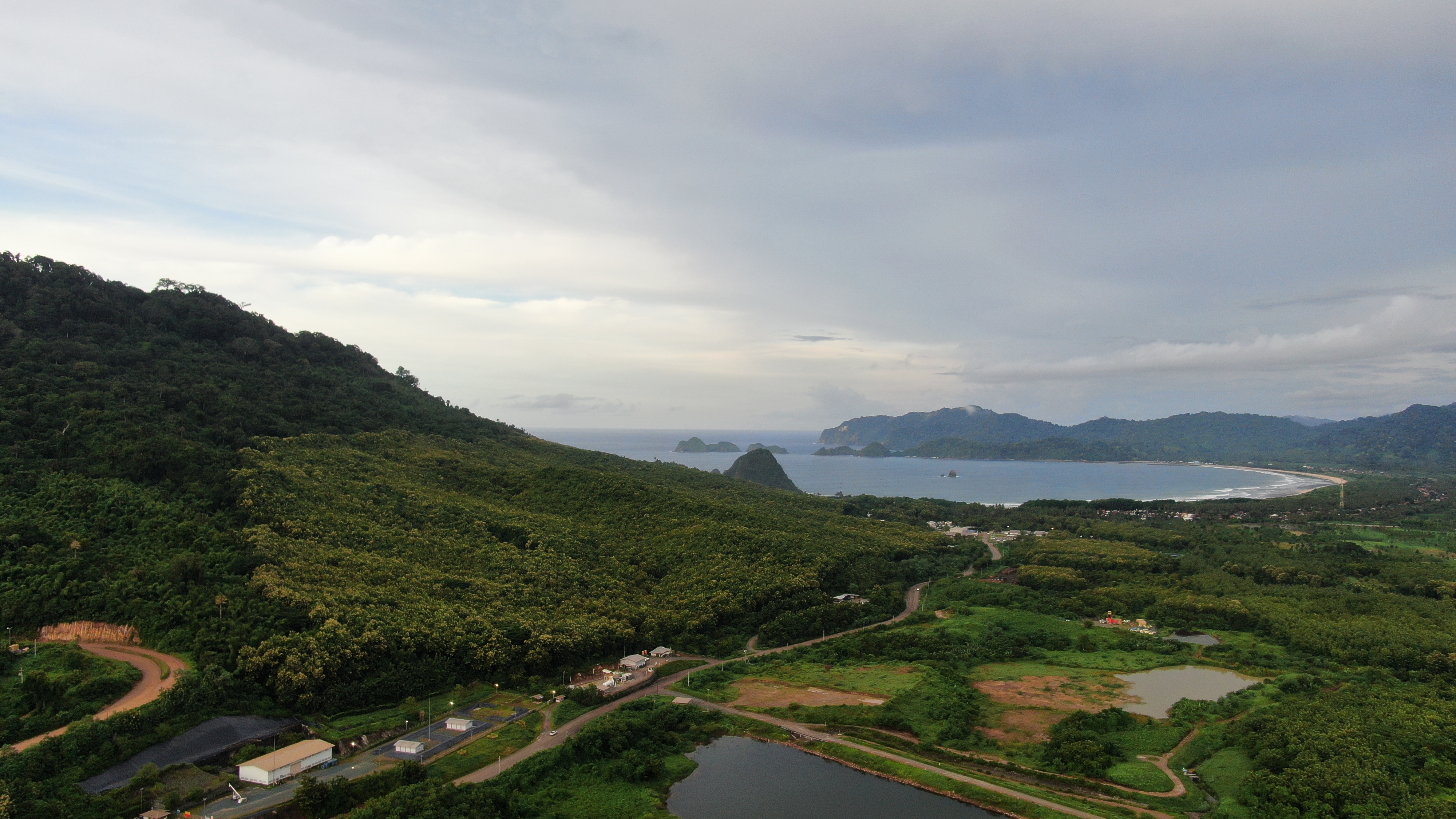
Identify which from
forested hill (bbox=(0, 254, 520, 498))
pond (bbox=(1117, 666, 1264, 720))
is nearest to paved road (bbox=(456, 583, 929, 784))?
pond (bbox=(1117, 666, 1264, 720))

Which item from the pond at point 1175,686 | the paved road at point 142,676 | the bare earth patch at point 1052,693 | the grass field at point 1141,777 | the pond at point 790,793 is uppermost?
the paved road at point 142,676

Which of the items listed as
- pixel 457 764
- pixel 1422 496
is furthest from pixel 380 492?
pixel 1422 496

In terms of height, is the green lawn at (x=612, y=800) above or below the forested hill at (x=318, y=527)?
below

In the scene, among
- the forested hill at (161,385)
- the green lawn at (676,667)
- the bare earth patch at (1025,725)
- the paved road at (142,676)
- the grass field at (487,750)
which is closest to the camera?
the paved road at (142,676)

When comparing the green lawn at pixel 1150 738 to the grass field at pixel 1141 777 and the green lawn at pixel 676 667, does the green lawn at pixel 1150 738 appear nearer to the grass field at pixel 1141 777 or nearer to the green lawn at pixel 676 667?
the grass field at pixel 1141 777

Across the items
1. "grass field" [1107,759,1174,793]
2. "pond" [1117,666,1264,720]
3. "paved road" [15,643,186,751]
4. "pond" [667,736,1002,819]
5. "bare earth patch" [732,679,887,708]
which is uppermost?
"paved road" [15,643,186,751]

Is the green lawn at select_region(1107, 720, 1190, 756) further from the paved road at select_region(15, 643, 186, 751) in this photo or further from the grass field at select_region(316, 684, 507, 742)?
the paved road at select_region(15, 643, 186, 751)

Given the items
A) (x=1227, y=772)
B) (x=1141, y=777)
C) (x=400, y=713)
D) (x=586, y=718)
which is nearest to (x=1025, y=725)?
(x=1141, y=777)

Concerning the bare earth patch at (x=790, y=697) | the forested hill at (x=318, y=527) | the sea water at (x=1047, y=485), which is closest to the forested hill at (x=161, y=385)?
the forested hill at (x=318, y=527)
